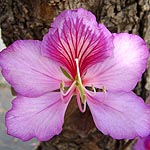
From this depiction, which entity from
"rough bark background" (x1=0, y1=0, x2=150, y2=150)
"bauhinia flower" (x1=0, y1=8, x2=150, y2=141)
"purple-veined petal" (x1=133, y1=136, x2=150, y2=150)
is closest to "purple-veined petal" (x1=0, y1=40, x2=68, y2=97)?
"bauhinia flower" (x1=0, y1=8, x2=150, y2=141)

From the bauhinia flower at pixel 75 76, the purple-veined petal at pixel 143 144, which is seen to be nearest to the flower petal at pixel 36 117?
the bauhinia flower at pixel 75 76

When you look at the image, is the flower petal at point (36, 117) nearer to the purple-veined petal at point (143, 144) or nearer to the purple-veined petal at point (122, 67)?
the purple-veined petal at point (122, 67)

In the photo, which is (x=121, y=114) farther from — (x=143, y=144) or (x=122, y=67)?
(x=143, y=144)

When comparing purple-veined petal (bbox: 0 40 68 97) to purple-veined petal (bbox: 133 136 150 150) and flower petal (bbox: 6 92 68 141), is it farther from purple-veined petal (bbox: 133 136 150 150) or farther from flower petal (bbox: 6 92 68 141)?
purple-veined petal (bbox: 133 136 150 150)

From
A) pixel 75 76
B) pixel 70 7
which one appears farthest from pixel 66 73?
pixel 70 7

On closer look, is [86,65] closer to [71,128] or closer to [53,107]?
[53,107]

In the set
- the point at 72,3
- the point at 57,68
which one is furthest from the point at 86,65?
the point at 72,3

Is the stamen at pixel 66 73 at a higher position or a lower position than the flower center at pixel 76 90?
higher
